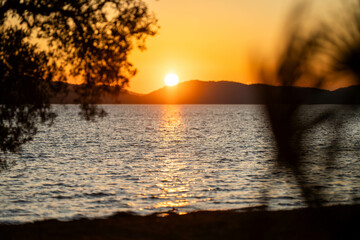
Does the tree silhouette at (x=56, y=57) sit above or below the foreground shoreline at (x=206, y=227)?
above

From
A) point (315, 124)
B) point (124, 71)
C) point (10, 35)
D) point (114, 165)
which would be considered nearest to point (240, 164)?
point (114, 165)

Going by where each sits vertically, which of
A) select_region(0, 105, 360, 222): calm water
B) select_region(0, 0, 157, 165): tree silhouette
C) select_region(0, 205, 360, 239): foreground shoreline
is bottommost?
select_region(0, 105, 360, 222): calm water

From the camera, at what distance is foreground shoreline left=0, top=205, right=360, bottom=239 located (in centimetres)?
1225

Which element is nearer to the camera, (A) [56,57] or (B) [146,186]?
(A) [56,57]

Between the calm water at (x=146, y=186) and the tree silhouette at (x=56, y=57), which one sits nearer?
the tree silhouette at (x=56, y=57)

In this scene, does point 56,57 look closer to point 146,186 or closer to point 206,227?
point 206,227

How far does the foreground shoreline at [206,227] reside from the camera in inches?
482

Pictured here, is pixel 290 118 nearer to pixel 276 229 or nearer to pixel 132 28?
pixel 276 229

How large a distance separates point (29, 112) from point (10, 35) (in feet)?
9.47

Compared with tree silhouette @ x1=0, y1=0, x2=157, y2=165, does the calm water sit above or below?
below

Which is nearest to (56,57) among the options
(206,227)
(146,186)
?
(206,227)

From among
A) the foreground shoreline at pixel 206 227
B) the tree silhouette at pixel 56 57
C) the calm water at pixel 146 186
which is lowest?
the calm water at pixel 146 186

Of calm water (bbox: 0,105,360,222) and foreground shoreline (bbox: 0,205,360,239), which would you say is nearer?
foreground shoreline (bbox: 0,205,360,239)

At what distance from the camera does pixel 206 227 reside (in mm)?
14250
